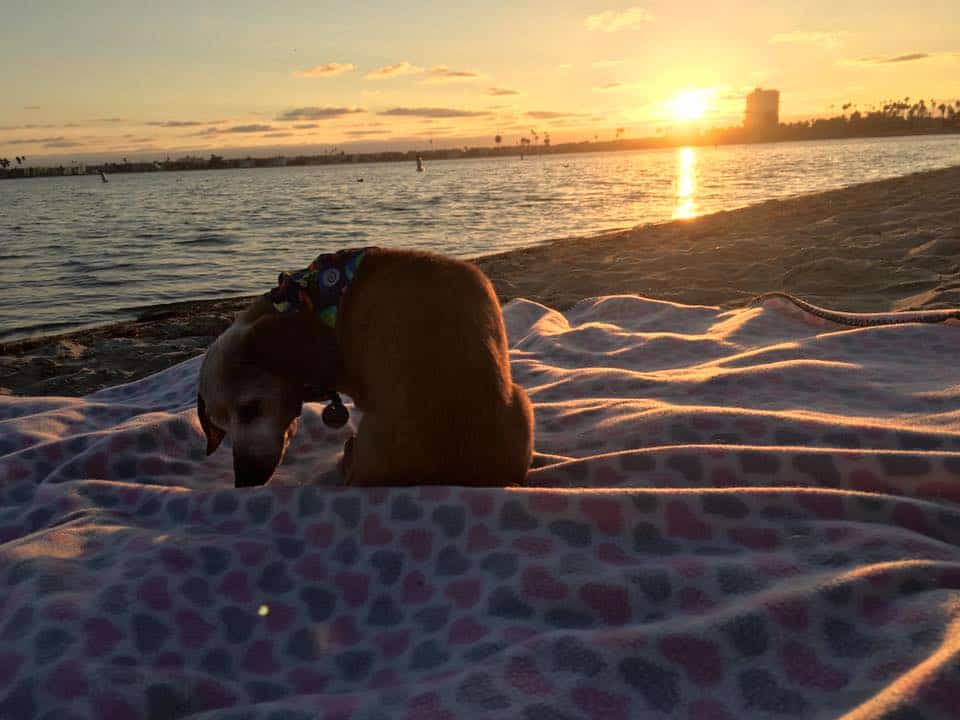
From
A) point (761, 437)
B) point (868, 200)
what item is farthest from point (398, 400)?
point (868, 200)

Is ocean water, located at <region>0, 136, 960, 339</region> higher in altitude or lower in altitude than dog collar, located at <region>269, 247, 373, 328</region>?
lower

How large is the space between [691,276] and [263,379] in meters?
8.26

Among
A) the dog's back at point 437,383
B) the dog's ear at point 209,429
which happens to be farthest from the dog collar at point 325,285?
the dog's ear at point 209,429

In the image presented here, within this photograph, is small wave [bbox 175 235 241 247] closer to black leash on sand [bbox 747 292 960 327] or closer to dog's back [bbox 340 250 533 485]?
black leash on sand [bbox 747 292 960 327]

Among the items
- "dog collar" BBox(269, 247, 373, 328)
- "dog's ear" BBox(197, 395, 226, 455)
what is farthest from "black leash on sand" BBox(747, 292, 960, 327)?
"dog's ear" BBox(197, 395, 226, 455)

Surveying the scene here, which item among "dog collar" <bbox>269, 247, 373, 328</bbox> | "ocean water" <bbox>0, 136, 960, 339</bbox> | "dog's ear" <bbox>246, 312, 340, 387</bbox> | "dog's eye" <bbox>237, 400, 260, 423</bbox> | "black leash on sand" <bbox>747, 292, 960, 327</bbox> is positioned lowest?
"ocean water" <bbox>0, 136, 960, 339</bbox>

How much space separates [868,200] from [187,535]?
68.4 feet

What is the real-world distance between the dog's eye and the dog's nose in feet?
0.63

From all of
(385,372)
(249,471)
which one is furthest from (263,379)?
(385,372)

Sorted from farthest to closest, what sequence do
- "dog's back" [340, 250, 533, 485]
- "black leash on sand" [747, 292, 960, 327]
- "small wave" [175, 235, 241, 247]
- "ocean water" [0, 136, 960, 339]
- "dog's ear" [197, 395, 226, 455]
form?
"small wave" [175, 235, 241, 247] → "ocean water" [0, 136, 960, 339] → "black leash on sand" [747, 292, 960, 327] → "dog's ear" [197, 395, 226, 455] → "dog's back" [340, 250, 533, 485]

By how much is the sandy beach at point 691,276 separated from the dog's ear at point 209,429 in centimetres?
369

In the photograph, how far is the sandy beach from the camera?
7.43 m

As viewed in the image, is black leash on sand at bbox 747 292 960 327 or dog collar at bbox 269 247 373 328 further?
black leash on sand at bbox 747 292 960 327

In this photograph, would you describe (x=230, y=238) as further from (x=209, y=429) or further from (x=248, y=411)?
(x=248, y=411)
